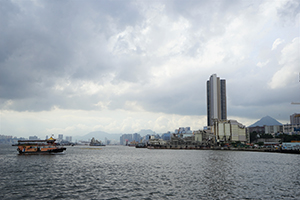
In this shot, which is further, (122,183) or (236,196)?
(122,183)

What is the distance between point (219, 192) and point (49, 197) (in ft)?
87.6

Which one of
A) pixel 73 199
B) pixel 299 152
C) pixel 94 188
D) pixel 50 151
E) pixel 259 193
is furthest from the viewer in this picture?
pixel 299 152

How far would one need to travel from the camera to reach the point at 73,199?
Result: 32.7m

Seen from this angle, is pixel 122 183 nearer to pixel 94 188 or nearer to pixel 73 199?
pixel 94 188

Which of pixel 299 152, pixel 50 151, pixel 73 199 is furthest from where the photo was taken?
pixel 299 152

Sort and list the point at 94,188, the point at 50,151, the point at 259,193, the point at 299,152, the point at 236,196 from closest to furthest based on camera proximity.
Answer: the point at 236,196
the point at 259,193
the point at 94,188
the point at 50,151
the point at 299,152

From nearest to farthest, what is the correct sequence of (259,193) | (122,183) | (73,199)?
(73,199) → (259,193) → (122,183)

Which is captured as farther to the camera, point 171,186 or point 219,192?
point 171,186

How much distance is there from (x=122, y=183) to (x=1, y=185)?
22.1 meters

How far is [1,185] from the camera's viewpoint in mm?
42156

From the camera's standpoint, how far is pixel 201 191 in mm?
38594

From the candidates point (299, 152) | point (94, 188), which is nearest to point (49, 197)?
point (94, 188)

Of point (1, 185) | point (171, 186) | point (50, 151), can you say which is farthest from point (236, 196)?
point (50, 151)

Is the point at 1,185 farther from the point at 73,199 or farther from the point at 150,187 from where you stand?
the point at 150,187
